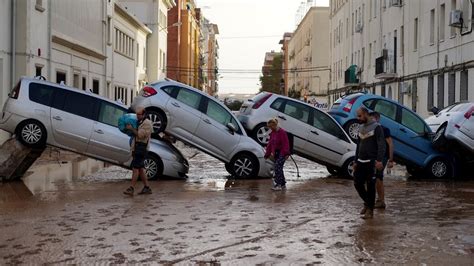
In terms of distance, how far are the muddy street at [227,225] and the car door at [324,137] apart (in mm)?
1899

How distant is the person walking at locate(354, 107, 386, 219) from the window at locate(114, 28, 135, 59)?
33.2 m

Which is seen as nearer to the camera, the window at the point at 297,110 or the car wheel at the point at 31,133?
the car wheel at the point at 31,133

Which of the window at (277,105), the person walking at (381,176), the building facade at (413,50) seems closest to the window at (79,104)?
the window at (277,105)

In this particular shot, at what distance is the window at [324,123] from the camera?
1758cm

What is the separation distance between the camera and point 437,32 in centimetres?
3119

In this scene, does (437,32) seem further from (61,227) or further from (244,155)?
(61,227)

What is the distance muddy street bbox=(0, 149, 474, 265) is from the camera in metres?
7.79

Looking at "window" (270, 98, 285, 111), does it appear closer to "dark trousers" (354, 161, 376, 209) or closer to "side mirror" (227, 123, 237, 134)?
"side mirror" (227, 123, 237, 134)

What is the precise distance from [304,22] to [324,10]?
12.2 metres

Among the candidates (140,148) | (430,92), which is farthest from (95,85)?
(140,148)

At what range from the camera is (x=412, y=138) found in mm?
18375

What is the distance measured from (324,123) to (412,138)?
2479 mm

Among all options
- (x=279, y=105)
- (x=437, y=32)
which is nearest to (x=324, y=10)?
(x=437, y=32)

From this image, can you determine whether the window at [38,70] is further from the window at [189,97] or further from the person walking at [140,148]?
the person walking at [140,148]
